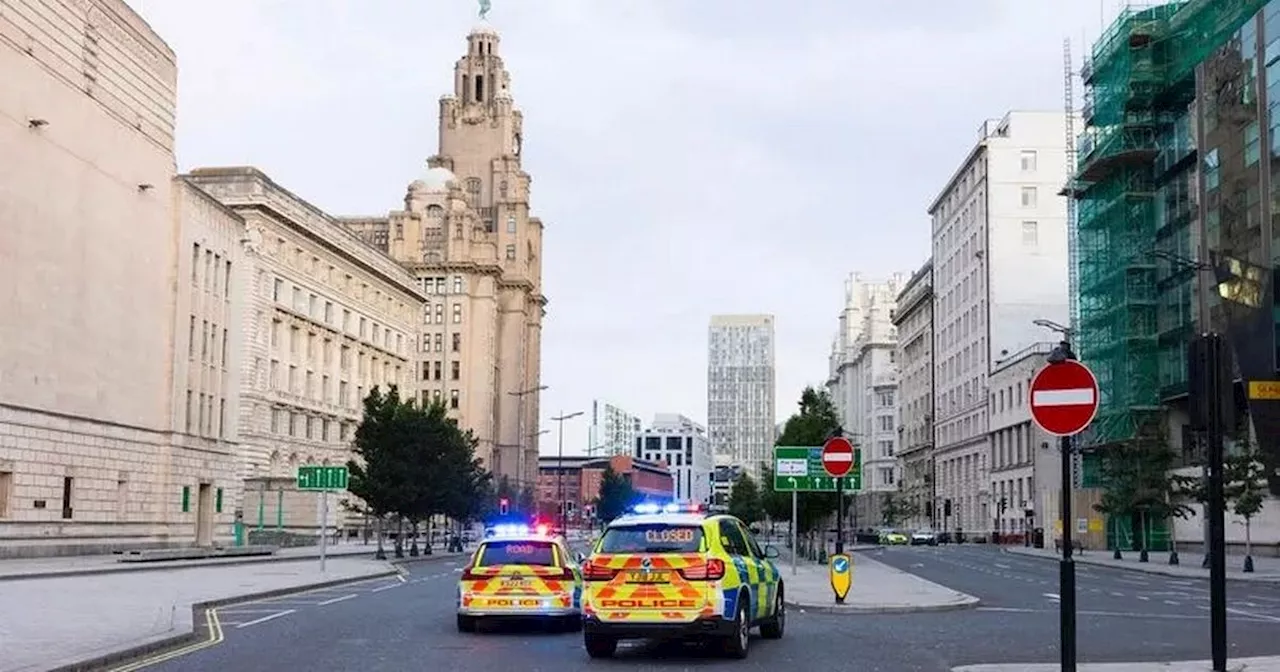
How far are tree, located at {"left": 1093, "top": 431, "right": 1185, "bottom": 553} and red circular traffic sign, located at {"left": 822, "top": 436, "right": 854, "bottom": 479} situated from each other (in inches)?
1253

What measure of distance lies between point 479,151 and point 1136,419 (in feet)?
328

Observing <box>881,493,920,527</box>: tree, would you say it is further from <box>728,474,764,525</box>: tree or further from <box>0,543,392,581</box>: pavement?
<box>0,543,392,581</box>: pavement

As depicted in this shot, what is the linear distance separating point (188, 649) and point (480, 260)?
410 ft

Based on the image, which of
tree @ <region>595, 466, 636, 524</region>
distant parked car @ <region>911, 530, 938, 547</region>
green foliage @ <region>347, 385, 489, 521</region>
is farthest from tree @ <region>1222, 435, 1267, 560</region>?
tree @ <region>595, 466, 636, 524</region>

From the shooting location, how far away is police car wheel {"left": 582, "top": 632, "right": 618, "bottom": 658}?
56.2 ft

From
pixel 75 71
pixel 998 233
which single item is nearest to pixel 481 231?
pixel 998 233

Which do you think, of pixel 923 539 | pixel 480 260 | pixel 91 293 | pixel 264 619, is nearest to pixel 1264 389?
pixel 264 619

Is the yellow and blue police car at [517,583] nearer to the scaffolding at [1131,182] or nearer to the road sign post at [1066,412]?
the road sign post at [1066,412]

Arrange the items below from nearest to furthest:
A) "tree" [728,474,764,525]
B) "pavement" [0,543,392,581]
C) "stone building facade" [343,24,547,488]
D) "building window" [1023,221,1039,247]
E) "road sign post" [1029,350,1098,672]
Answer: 1. "road sign post" [1029,350,1098,672]
2. "pavement" [0,543,392,581]
3. "building window" [1023,221,1039,247]
4. "tree" [728,474,764,525]
5. "stone building facade" [343,24,547,488]

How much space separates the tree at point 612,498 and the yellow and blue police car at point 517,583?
120977mm

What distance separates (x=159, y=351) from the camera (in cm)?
5881

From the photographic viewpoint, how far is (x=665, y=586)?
16812mm

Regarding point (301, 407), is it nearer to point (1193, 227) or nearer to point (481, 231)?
point (1193, 227)

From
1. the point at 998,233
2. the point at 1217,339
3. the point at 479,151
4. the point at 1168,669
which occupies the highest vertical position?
the point at 479,151
